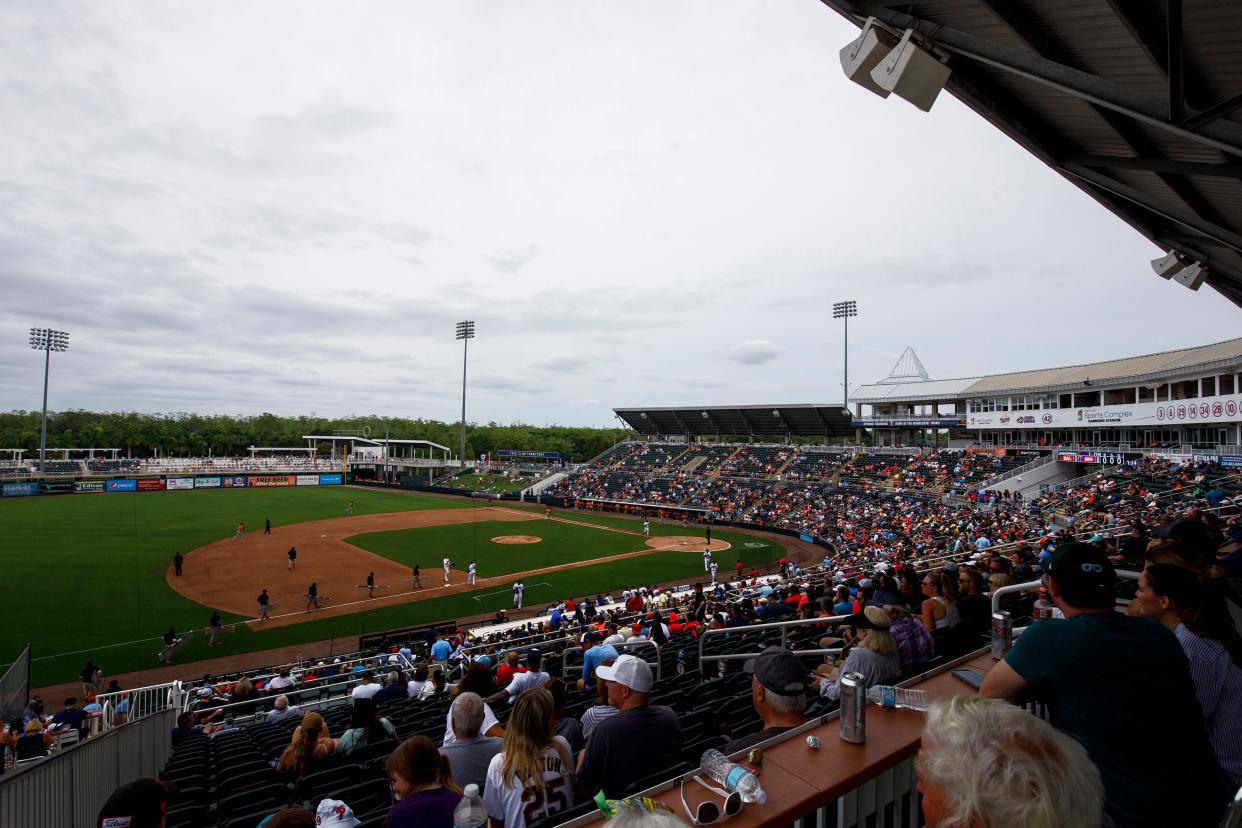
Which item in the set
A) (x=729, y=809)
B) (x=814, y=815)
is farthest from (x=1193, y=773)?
(x=729, y=809)

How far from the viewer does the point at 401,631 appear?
20344 millimetres

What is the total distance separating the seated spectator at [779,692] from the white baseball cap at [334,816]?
2.29 m

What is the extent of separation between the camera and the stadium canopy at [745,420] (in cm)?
6300

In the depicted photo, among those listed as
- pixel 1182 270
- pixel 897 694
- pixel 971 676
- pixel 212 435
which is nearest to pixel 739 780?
pixel 897 694

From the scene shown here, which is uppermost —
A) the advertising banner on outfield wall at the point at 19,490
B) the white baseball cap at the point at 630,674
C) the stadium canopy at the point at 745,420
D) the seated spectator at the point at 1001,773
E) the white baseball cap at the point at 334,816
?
the stadium canopy at the point at 745,420

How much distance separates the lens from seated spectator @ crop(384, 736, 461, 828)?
3.25 metres

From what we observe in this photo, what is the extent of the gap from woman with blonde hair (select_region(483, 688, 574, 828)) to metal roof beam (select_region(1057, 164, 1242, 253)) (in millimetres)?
8740

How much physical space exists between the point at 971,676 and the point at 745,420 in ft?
217

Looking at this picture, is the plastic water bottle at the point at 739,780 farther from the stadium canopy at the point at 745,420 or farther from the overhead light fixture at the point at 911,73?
the stadium canopy at the point at 745,420

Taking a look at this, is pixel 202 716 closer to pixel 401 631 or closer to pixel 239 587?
pixel 401 631

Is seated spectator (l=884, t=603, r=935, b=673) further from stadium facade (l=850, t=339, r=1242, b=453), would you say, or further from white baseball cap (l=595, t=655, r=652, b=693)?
stadium facade (l=850, t=339, r=1242, b=453)

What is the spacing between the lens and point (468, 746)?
13.7 ft

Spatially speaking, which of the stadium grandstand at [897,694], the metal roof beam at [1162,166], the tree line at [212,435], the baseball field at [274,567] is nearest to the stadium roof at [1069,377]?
the stadium grandstand at [897,694]

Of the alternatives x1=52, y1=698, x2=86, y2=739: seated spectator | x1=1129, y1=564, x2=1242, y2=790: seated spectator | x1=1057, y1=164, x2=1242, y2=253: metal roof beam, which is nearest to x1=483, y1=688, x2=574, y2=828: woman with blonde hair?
x1=1129, y1=564, x2=1242, y2=790: seated spectator
